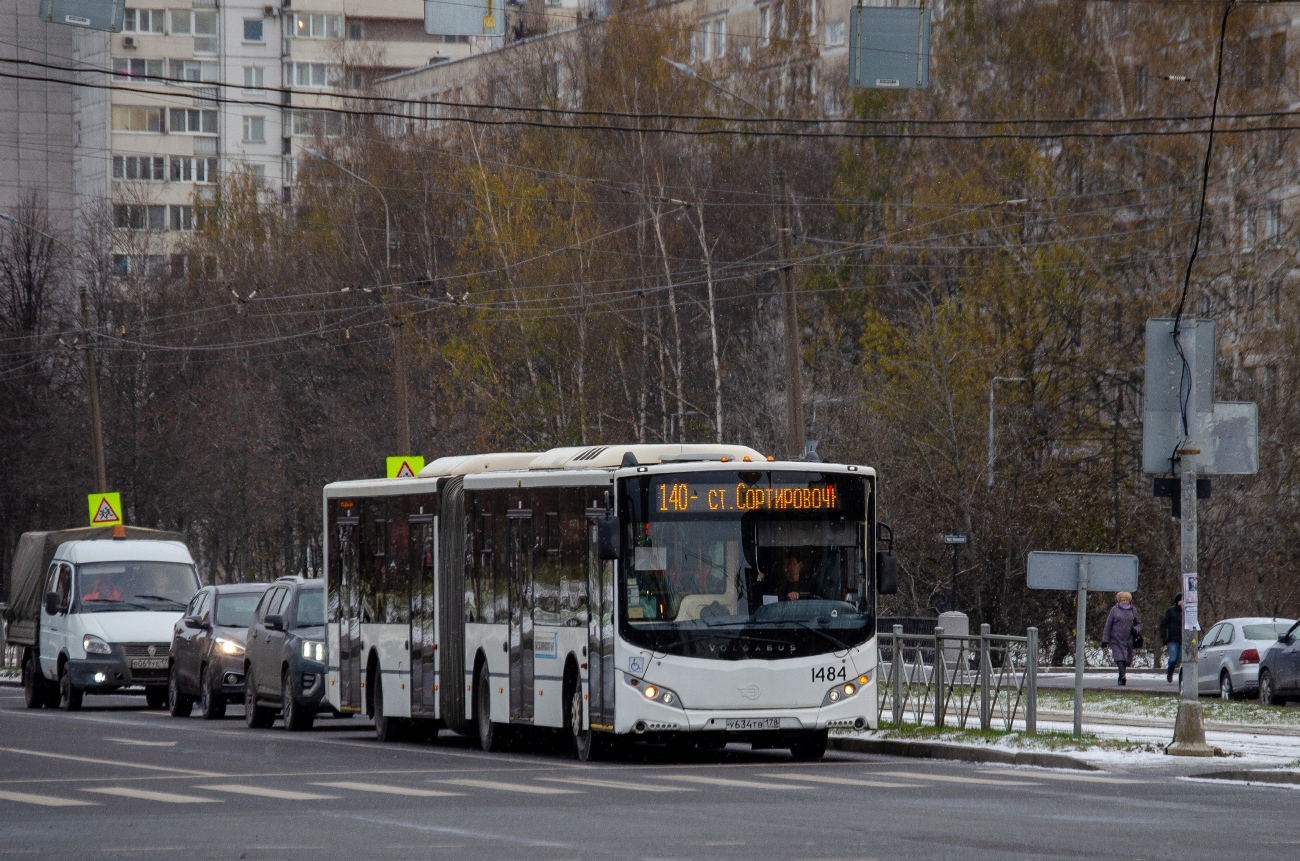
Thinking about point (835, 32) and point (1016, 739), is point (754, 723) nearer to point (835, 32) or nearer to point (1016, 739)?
point (1016, 739)

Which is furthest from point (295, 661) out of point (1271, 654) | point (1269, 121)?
point (1269, 121)

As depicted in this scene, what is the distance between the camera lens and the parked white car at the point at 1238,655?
3391 cm

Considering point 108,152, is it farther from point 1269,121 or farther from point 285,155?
point 1269,121

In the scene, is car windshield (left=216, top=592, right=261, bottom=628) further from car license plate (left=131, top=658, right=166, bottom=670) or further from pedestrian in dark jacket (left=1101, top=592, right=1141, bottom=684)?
pedestrian in dark jacket (left=1101, top=592, right=1141, bottom=684)

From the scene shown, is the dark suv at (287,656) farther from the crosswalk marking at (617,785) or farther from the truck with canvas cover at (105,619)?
the crosswalk marking at (617,785)

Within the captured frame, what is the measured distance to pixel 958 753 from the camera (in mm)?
20781

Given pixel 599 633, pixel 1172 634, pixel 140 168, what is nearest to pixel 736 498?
pixel 599 633

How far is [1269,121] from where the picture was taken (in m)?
51.2

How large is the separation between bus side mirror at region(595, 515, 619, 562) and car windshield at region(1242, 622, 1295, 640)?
56.4 ft

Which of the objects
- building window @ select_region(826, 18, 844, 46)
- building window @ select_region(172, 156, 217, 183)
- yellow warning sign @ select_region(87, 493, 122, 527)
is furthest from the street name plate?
building window @ select_region(172, 156, 217, 183)

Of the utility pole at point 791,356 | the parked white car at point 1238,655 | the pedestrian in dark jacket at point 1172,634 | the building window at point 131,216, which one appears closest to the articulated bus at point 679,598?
the utility pole at point 791,356

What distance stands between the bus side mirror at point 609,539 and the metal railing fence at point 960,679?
11.2 feet

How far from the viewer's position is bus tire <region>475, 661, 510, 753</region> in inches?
896

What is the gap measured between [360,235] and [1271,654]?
43.3m
